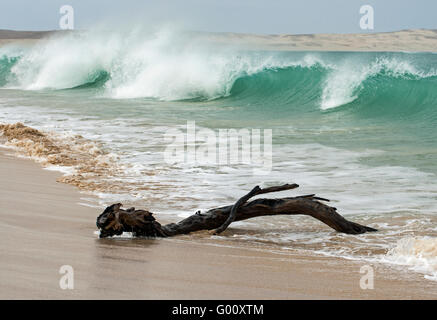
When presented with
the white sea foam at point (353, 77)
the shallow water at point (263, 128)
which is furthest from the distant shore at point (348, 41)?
the white sea foam at point (353, 77)

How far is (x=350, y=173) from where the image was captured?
8.96 meters

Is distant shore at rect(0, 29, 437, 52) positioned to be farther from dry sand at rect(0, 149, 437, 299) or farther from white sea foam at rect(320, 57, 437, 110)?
dry sand at rect(0, 149, 437, 299)

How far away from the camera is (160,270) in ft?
13.6

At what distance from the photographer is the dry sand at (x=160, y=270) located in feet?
11.9

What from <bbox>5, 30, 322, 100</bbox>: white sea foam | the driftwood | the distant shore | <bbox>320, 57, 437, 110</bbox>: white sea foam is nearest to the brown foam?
the driftwood

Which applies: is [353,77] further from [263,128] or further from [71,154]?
[71,154]

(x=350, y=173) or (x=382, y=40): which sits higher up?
(x=382, y=40)

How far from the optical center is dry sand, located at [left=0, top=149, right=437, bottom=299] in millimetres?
3627

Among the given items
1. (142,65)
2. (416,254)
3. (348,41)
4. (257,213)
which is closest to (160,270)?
(257,213)
